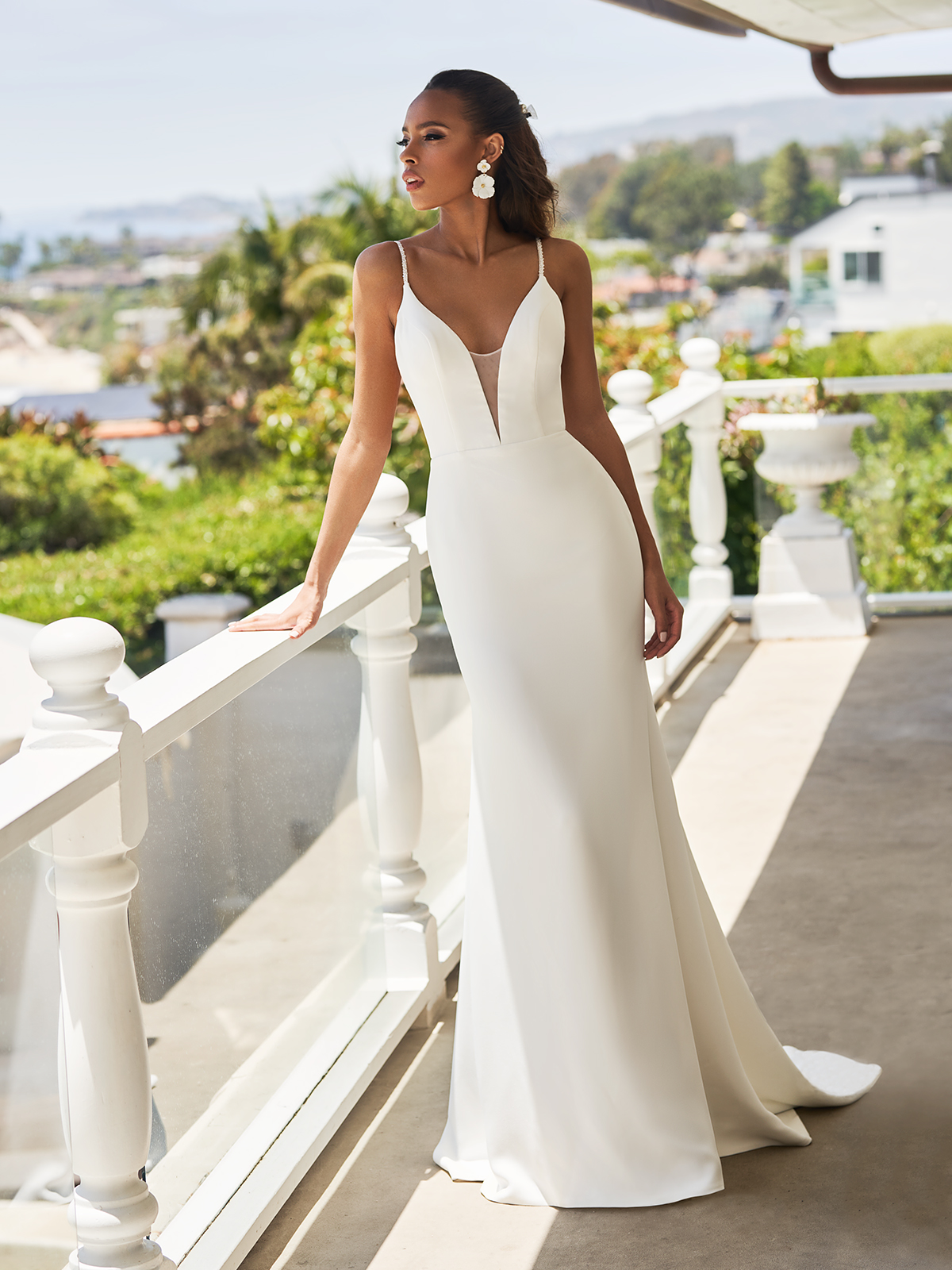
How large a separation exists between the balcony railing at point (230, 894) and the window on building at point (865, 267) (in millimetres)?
62132

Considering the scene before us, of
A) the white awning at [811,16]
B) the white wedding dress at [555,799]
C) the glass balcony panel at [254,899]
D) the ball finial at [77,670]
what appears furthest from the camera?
the white awning at [811,16]

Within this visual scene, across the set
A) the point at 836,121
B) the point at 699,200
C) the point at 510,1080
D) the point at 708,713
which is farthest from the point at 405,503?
the point at 836,121

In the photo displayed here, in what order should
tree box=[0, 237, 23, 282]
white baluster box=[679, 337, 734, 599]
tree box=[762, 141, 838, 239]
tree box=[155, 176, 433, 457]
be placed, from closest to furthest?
white baluster box=[679, 337, 734, 599]
tree box=[155, 176, 433, 457]
tree box=[0, 237, 23, 282]
tree box=[762, 141, 838, 239]

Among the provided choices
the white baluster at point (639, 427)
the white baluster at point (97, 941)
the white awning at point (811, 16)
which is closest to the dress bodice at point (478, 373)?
the white baluster at point (97, 941)

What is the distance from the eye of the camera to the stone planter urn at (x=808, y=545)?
6.29 metres

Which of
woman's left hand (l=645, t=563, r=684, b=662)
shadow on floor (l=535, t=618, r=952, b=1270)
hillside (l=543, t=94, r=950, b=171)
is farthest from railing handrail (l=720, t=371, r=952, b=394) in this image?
hillside (l=543, t=94, r=950, b=171)

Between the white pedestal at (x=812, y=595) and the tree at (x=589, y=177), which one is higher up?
the tree at (x=589, y=177)

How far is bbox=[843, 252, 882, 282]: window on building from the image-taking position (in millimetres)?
61594

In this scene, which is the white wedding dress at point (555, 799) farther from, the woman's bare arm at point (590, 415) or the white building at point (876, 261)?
the white building at point (876, 261)

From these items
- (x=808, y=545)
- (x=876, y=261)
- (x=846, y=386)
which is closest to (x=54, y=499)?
(x=846, y=386)

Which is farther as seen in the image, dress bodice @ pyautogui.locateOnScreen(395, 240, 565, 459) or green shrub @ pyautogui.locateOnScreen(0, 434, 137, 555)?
green shrub @ pyautogui.locateOnScreen(0, 434, 137, 555)

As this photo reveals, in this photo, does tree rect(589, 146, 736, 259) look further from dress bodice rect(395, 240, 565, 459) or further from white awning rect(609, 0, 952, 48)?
dress bodice rect(395, 240, 565, 459)

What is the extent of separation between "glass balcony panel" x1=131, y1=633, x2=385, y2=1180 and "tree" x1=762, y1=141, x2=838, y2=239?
61566 mm

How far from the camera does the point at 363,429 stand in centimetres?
240
